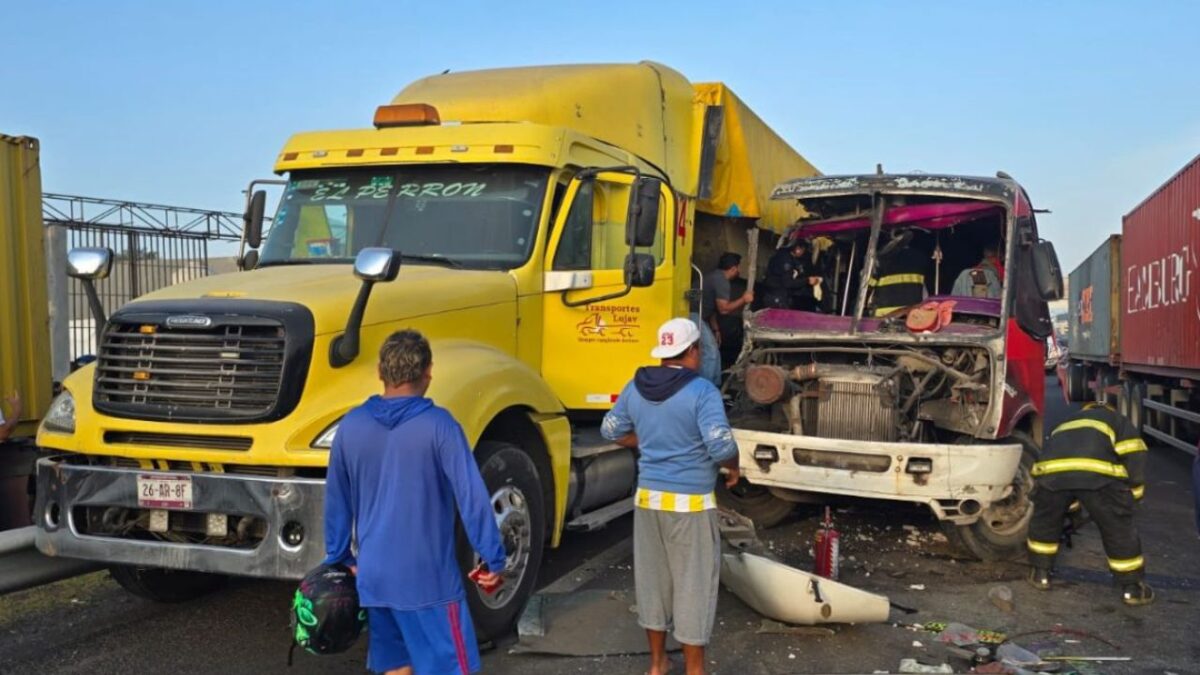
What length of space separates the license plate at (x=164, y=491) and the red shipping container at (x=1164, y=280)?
967cm

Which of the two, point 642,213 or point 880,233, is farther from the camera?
point 880,233

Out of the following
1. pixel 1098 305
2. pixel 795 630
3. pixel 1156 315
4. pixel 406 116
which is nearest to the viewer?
pixel 795 630

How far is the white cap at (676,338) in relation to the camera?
426 cm

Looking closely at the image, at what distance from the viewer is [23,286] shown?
6555mm

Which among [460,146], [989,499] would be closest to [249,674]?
[460,146]

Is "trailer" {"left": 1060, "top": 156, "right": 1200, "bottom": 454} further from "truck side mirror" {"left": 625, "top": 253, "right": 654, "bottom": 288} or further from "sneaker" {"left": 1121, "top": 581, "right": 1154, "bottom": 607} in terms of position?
"truck side mirror" {"left": 625, "top": 253, "right": 654, "bottom": 288}

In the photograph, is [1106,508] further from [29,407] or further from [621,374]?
[29,407]

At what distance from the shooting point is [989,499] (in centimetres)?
603

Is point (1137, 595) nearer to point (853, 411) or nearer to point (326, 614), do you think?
point (853, 411)

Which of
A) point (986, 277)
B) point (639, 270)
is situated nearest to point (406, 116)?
point (639, 270)

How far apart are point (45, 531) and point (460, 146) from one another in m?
2.98

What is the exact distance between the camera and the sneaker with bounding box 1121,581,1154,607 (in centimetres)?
571

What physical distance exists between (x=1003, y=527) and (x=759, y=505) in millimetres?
1721

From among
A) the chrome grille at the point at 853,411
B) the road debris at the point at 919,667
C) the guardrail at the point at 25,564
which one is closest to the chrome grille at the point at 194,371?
the guardrail at the point at 25,564
